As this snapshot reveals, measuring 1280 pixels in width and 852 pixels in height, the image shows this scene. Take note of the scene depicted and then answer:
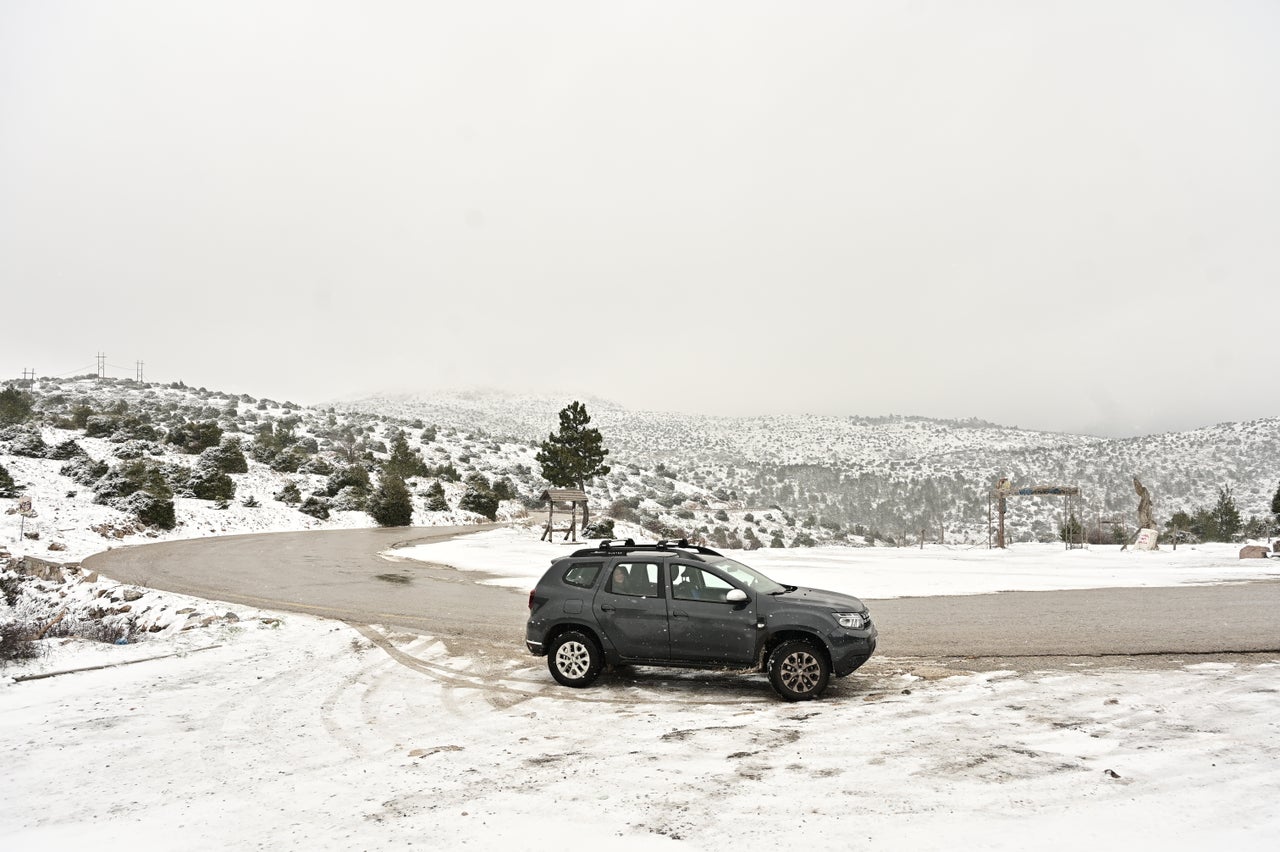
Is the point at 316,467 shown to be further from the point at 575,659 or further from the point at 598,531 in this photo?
the point at 575,659

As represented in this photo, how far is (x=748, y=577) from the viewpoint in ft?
32.4

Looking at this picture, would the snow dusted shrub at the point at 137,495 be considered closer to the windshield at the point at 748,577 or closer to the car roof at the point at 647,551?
the car roof at the point at 647,551

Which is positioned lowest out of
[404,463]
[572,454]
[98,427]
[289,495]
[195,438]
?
[289,495]

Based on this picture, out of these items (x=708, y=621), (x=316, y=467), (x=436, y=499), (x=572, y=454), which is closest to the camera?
(x=708, y=621)

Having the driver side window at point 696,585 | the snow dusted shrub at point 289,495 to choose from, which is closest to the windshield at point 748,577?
the driver side window at point 696,585

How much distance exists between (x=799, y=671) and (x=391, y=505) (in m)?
44.5

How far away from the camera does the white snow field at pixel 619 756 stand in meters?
5.13

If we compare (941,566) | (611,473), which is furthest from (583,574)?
(611,473)

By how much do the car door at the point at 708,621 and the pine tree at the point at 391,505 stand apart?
4334 centimetres

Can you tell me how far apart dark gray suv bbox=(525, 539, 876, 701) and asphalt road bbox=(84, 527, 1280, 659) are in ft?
9.34

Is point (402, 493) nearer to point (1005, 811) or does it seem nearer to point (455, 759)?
point (455, 759)

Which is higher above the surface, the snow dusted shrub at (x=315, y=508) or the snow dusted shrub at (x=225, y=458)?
the snow dusted shrub at (x=225, y=458)

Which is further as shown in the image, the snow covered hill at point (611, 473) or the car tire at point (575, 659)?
the snow covered hill at point (611, 473)

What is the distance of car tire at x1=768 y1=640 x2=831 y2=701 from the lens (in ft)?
28.8
